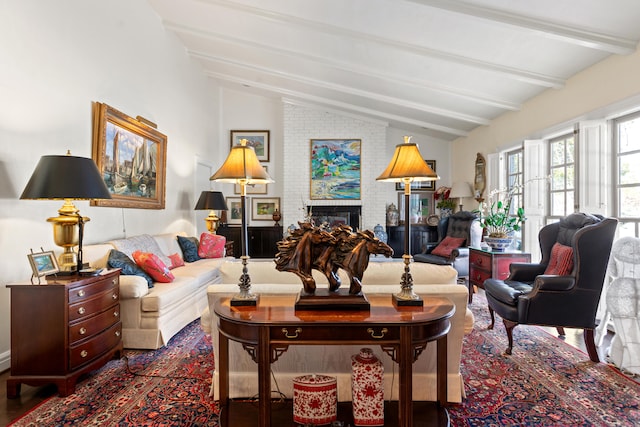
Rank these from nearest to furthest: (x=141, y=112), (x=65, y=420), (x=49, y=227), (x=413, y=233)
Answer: (x=65, y=420) → (x=49, y=227) → (x=141, y=112) → (x=413, y=233)

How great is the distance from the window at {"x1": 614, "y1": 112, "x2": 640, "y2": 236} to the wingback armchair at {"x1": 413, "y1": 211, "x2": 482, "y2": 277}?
6.34 feet

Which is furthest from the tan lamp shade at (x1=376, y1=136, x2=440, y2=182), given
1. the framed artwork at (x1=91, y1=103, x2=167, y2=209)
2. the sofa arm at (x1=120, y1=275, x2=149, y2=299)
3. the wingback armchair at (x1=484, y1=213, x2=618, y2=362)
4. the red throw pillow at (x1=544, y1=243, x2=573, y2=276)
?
the framed artwork at (x1=91, y1=103, x2=167, y2=209)

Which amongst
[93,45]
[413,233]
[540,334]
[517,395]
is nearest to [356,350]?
[517,395]

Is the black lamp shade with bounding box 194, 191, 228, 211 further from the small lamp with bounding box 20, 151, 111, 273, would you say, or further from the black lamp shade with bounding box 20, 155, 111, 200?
the black lamp shade with bounding box 20, 155, 111, 200

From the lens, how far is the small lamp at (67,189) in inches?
102

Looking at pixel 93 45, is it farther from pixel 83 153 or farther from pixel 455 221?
pixel 455 221

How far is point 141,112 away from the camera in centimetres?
491

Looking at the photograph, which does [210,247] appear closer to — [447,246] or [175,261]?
[175,261]

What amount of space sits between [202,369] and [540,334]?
308cm

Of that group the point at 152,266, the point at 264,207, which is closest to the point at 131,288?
the point at 152,266

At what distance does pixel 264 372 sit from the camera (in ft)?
5.40

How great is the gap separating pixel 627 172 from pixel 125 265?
191 inches

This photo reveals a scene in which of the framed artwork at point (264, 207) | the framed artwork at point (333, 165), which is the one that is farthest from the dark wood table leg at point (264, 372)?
the framed artwork at point (264, 207)

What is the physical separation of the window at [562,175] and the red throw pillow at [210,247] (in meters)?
4.66
